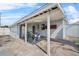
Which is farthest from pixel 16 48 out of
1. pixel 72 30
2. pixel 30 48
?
pixel 72 30

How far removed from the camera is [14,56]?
9.06ft

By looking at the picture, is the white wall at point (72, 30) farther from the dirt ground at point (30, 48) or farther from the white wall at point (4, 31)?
the white wall at point (4, 31)

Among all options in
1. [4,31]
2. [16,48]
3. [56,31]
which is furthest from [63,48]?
[4,31]

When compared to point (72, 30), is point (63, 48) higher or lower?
lower

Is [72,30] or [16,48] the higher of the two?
[72,30]

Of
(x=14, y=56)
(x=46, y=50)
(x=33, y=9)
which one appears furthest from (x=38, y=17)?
(x=14, y=56)

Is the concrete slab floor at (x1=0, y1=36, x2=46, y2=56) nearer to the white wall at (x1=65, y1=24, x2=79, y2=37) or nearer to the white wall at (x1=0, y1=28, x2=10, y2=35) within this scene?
the white wall at (x1=0, y1=28, x2=10, y2=35)

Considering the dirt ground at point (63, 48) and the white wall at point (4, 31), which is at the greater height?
the white wall at point (4, 31)

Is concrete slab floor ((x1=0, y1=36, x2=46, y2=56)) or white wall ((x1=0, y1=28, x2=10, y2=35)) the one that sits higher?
white wall ((x1=0, y1=28, x2=10, y2=35))

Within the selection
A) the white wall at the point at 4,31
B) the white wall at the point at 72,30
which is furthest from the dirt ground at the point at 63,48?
the white wall at the point at 4,31

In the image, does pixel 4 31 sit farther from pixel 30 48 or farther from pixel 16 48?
pixel 30 48

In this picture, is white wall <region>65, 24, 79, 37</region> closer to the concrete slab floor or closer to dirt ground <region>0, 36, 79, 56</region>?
dirt ground <region>0, 36, 79, 56</region>

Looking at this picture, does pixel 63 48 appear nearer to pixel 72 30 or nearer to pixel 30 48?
pixel 72 30

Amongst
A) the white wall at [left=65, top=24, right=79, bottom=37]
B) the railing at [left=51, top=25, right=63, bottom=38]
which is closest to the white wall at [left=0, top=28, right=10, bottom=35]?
the railing at [left=51, top=25, right=63, bottom=38]
